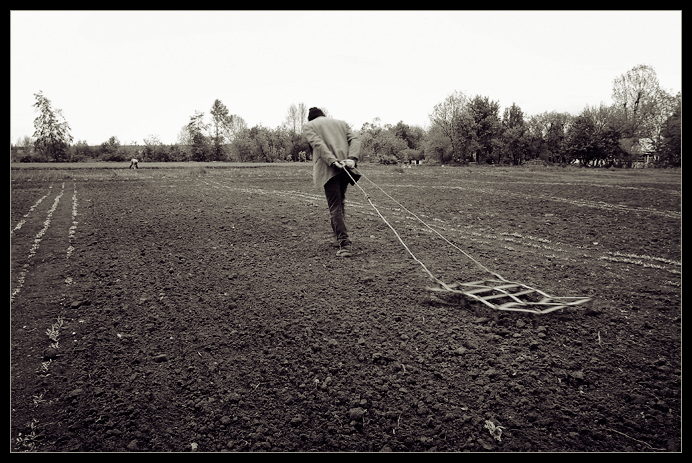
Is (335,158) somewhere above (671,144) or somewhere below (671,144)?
below

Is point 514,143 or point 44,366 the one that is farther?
point 514,143

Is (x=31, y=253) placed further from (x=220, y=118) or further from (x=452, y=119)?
(x=220, y=118)

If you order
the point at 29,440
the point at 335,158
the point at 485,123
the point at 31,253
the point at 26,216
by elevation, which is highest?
the point at 485,123

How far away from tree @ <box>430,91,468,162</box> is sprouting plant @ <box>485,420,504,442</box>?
2047 inches

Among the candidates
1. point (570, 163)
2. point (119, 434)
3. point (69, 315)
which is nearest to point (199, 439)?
point (119, 434)

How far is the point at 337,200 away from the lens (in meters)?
5.37

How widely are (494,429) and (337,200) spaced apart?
3.74 metres

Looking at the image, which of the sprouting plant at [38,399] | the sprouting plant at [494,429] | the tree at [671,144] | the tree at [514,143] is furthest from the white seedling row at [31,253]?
the tree at [514,143]

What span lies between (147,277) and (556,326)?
446 centimetres

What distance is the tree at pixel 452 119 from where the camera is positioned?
51.0 m

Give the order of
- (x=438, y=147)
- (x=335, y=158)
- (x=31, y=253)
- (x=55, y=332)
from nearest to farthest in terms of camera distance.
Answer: (x=55, y=332) → (x=335, y=158) → (x=31, y=253) → (x=438, y=147)

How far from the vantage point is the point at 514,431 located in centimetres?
209

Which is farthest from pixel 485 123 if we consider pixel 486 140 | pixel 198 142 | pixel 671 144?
pixel 198 142

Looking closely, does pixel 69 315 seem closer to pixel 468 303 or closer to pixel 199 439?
pixel 199 439
